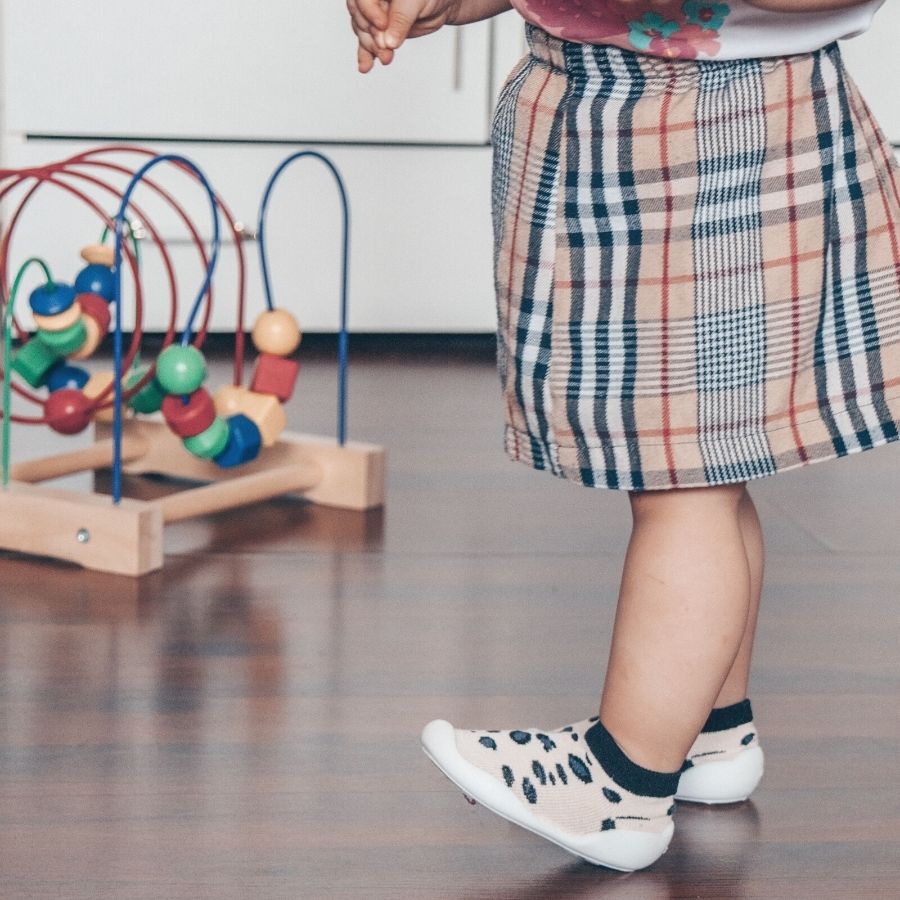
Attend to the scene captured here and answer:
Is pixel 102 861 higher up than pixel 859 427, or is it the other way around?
pixel 859 427

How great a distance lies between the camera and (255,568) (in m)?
1.28

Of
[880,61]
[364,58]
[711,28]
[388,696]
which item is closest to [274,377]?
[388,696]

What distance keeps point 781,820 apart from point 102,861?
363mm

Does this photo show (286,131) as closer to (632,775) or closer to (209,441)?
(209,441)

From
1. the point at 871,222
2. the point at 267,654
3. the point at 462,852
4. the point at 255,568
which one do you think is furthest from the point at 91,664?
the point at 871,222

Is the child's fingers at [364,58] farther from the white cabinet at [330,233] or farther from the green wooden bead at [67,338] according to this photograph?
the white cabinet at [330,233]

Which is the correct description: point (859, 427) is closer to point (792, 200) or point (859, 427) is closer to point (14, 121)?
point (792, 200)

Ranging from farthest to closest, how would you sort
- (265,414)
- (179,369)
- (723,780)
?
(265,414), (179,369), (723,780)

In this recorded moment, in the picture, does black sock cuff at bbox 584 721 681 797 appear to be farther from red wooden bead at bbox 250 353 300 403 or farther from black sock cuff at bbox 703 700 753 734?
red wooden bead at bbox 250 353 300 403

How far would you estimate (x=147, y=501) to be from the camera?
143cm

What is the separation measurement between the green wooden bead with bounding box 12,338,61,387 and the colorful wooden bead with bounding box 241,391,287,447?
0.18m

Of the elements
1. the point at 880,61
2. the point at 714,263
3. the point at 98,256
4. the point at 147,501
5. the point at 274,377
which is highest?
the point at 880,61

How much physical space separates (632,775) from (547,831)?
0.05 m

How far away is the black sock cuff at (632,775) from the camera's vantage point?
806 millimetres
